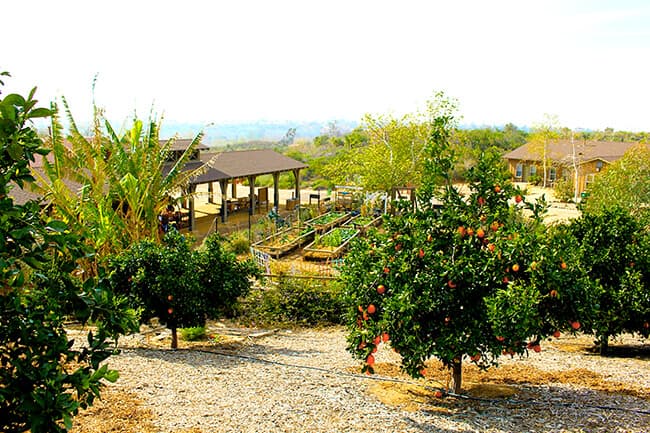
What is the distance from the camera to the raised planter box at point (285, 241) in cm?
1927

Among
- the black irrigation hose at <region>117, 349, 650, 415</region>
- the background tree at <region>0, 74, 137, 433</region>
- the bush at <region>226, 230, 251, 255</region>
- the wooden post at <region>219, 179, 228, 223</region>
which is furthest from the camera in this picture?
the wooden post at <region>219, 179, 228, 223</region>

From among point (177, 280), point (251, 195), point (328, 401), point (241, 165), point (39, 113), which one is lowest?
point (328, 401)

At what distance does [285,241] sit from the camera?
67.2 feet

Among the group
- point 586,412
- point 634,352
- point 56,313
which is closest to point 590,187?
point 634,352

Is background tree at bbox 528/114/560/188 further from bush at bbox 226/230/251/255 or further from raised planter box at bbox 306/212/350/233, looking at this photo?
bush at bbox 226/230/251/255

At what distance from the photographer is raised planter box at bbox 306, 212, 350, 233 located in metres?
22.4

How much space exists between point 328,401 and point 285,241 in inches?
543

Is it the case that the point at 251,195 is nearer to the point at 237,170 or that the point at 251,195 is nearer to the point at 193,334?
the point at 237,170

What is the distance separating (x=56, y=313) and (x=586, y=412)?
5.70 metres

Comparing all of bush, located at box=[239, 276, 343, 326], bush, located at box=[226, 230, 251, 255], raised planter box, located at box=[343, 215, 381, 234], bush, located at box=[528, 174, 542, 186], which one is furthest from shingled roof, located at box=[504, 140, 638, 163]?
bush, located at box=[239, 276, 343, 326]

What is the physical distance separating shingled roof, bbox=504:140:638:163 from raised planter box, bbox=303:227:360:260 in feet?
79.4

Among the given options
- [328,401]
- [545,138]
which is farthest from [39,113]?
[545,138]

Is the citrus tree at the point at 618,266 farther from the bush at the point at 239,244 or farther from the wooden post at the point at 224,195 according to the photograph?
the wooden post at the point at 224,195

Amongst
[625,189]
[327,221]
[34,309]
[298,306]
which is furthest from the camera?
[327,221]
